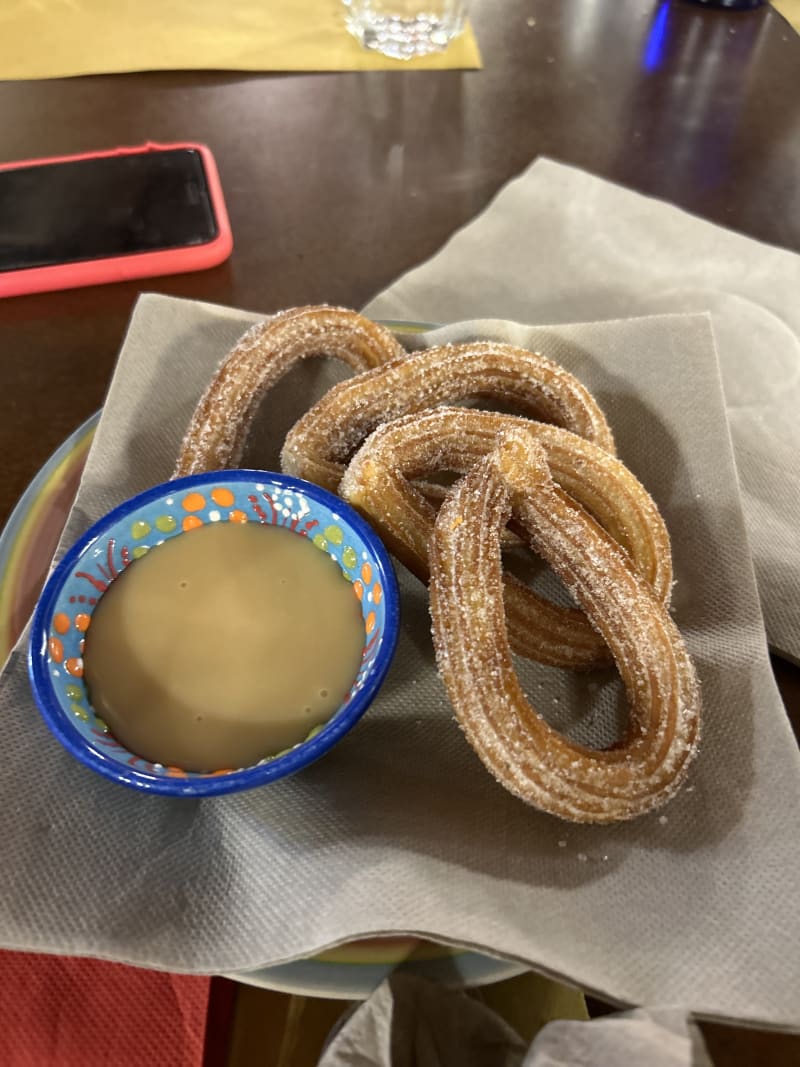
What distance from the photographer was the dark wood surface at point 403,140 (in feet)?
2.97

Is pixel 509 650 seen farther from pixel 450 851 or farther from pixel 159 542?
pixel 159 542

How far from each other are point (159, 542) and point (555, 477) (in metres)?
0.33

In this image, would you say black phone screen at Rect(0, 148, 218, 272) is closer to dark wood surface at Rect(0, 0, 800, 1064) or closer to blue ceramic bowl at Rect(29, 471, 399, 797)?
dark wood surface at Rect(0, 0, 800, 1064)

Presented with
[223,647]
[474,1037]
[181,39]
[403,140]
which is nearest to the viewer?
[474,1037]

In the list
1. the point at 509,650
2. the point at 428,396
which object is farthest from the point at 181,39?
the point at 509,650

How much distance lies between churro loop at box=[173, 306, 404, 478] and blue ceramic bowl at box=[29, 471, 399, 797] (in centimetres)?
6

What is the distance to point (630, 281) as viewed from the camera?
0.95 m

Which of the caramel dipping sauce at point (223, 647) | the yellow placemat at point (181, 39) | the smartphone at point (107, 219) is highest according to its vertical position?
the yellow placemat at point (181, 39)

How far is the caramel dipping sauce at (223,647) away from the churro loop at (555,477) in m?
0.07

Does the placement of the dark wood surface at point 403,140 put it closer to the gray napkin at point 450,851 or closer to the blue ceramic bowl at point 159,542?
the blue ceramic bowl at point 159,542

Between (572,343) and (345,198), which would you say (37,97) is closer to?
(345,198)

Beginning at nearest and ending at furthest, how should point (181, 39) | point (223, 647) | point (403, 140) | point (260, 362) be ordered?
1. point (223, 647)
2. point (260, 362)
3. point (403, 140)
4. point (181, 39)

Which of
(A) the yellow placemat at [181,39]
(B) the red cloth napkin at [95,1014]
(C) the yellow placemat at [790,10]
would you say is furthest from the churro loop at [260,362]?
(C) the yellow placemat at [790,10]

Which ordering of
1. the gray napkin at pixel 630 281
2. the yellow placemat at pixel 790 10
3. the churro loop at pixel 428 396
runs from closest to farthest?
1. the churro loop at pixel 428 396
2. the gray napkin at pixel 630 281
3. the yellow placemat at pixel 790 10
